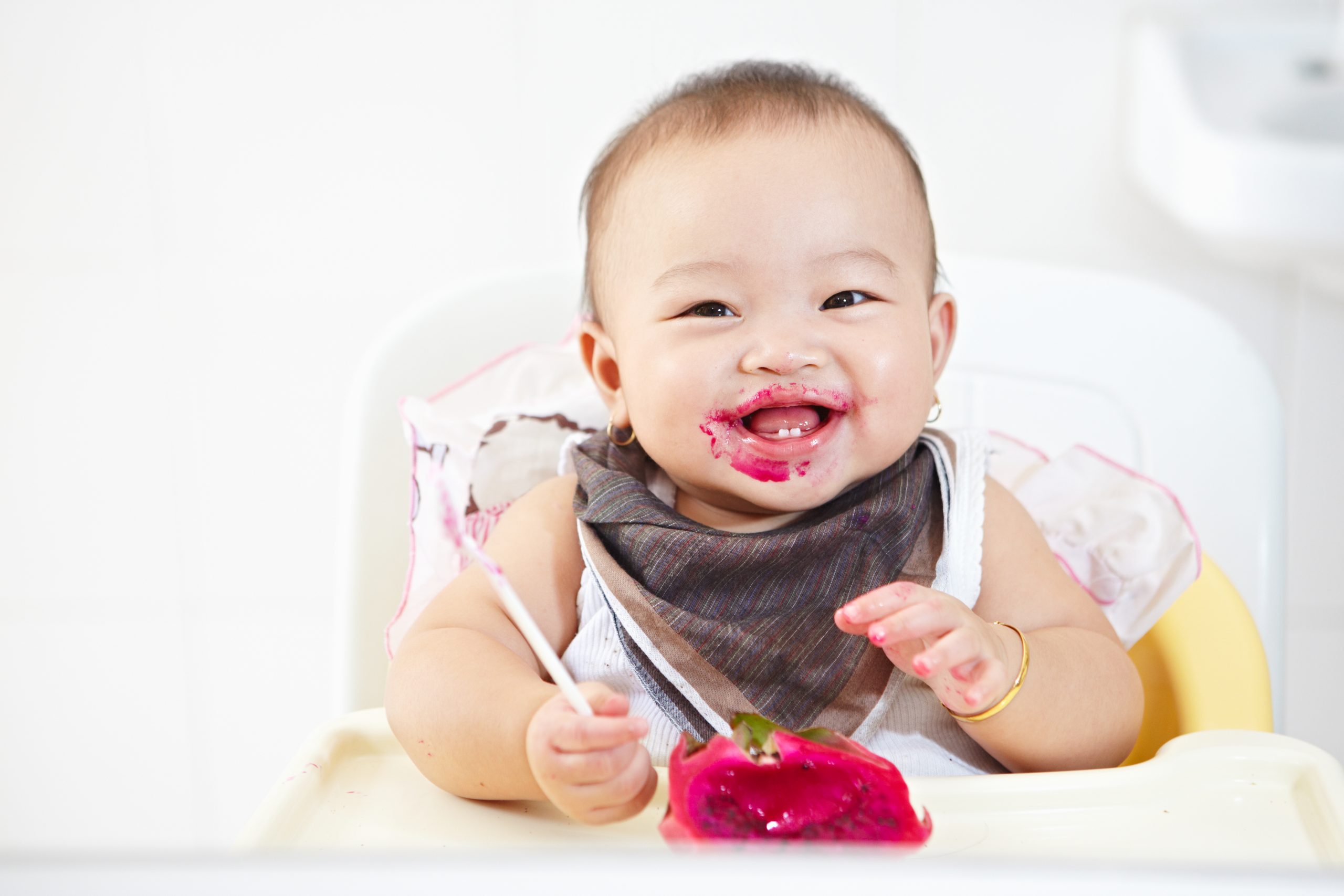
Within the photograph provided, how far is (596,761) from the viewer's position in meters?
0.47

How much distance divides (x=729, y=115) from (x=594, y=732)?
0.40 meters

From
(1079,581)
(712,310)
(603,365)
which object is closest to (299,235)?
(603,365)

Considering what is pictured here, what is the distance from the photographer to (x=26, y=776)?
1.67 metres

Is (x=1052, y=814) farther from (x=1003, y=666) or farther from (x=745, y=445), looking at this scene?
(x=745, y=445)

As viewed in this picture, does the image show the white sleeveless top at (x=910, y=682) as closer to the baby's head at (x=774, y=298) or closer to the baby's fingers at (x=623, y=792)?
the baby's head at (x=774, y=298)

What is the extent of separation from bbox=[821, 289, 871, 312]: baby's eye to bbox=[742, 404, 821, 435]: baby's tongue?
0.06 m

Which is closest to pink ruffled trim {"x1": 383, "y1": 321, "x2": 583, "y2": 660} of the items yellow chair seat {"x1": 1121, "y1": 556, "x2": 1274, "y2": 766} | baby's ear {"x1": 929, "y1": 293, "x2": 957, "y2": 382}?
baby's ear {"x1": 929, "y1": 293, "x2": 957, "y2": 382}

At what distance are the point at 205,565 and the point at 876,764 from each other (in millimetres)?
1248

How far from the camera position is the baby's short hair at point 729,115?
0.71m

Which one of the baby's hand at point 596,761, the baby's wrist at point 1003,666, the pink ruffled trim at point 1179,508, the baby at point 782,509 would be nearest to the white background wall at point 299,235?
the pink ruffled trim at point 1179,508

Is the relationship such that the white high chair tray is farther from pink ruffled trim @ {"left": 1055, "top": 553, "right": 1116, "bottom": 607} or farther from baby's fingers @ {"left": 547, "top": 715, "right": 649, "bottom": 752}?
pink ruffled trim @ {"left": 1055, "top": 553, "right": 1116, "bottom": 607}

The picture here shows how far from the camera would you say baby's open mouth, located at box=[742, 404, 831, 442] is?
0.67m

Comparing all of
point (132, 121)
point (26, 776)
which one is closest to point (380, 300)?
point (132, 121)

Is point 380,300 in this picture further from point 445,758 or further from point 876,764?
point 876,764
